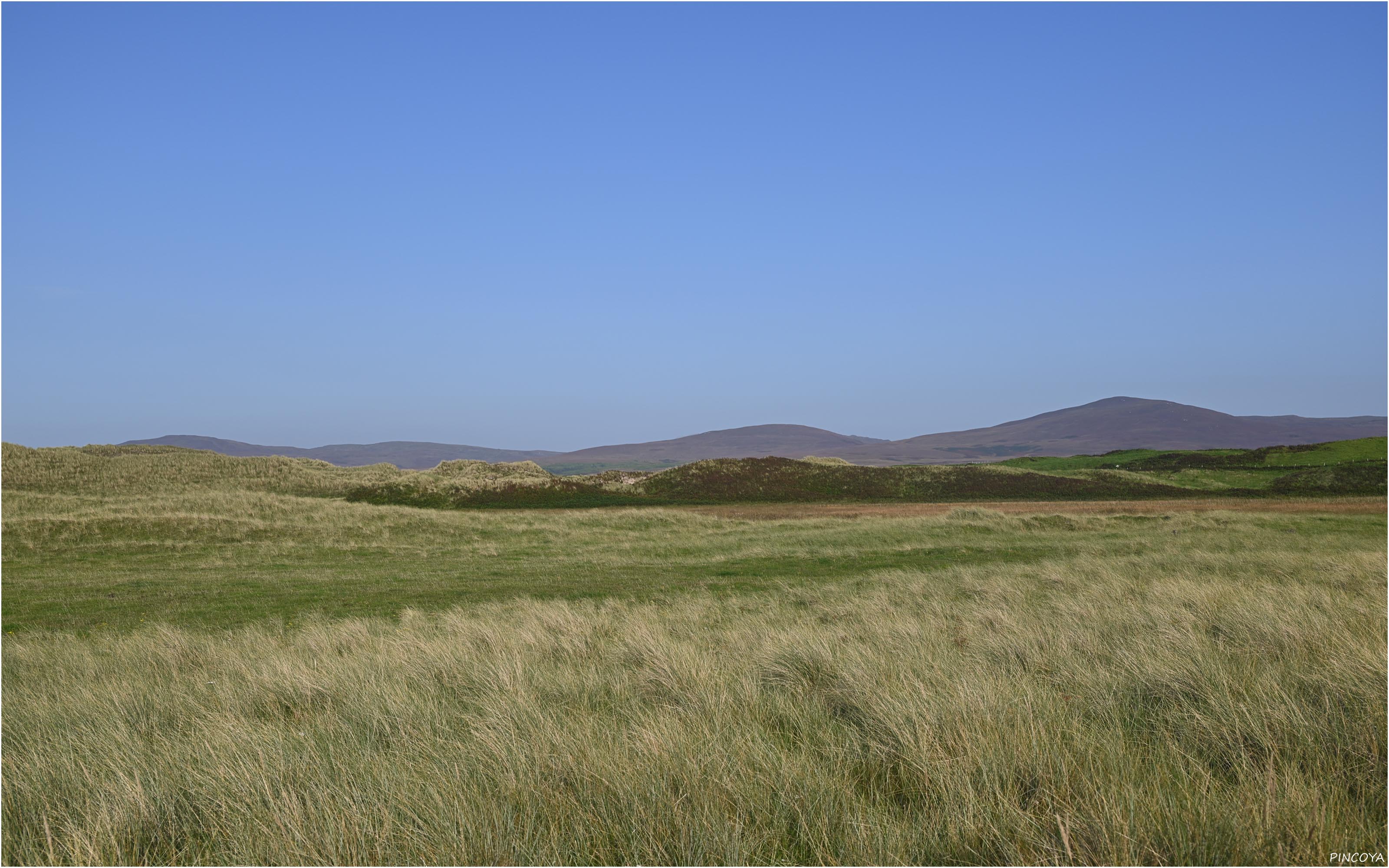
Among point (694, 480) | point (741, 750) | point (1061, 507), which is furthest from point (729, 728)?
point (694, 480)

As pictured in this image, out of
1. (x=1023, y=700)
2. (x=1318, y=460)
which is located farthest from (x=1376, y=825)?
(x=1318, y=460)

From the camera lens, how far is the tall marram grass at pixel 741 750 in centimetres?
333

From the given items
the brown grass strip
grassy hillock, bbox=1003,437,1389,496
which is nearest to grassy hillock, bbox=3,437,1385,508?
grassy hillock, bbox=1003,437,1389,496

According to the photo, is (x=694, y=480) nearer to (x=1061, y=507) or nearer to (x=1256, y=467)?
(x=1061, y=507)

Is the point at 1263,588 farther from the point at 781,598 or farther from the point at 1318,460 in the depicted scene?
the point at 1318,460

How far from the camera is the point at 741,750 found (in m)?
4.18

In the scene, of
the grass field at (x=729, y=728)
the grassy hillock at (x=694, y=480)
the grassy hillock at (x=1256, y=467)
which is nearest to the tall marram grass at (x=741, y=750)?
the grass field at (x=729, y=728)

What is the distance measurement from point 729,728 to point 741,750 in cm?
52

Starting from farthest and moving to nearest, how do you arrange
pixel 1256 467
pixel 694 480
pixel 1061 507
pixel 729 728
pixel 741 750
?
1. pixel 1256 467
2. pixel 694 480
3. pixel 1061 507
4. pixel 729 728
5. pixel 741 750

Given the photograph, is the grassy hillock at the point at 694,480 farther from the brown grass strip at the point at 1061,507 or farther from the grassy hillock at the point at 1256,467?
the brown grass strip at the point at 1061,507

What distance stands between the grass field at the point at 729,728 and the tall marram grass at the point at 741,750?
2 cm

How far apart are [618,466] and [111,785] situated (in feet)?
630

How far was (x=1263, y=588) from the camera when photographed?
10578mm

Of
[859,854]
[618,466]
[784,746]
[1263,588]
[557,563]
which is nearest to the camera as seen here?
[859,854]
